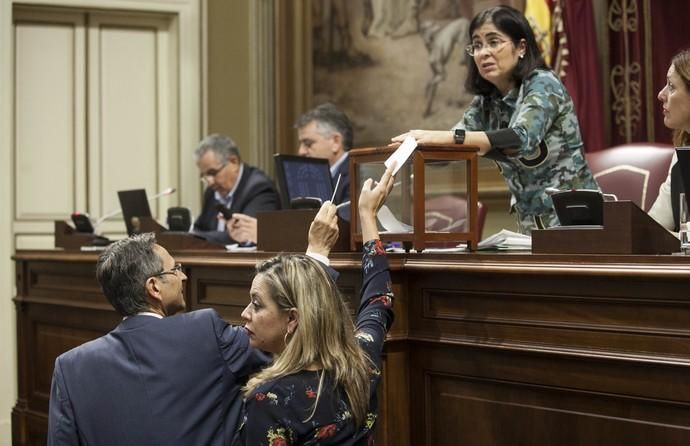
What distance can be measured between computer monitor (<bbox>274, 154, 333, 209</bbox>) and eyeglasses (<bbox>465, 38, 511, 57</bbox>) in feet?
2.90

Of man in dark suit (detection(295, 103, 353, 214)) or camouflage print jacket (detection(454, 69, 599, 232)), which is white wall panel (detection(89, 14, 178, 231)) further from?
camouflage print jacket (detection(454, 69, 599, 232))

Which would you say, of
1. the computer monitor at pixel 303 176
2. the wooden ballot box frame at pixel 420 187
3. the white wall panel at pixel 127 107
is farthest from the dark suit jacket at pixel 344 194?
the white wall panel at pixel 127 107

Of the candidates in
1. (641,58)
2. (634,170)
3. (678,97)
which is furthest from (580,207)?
(641,58)

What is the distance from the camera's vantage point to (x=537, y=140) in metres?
3.18

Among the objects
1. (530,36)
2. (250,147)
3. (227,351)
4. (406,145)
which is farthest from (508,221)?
(227,351)

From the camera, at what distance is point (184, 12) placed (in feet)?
24.1

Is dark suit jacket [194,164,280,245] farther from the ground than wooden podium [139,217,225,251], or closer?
farther from the ground

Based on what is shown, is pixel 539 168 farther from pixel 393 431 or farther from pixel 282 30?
pixel 282 30

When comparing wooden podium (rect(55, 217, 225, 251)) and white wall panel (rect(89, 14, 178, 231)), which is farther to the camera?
white wall panel (rect(89, 14, 178, 231))

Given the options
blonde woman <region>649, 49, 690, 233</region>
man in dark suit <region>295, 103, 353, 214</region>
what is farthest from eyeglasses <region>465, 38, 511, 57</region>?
man in dark suit <region>295, 103, 353, 214</region>

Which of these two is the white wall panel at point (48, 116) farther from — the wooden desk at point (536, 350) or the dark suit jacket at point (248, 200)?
the wooden desk at point (536, 350)

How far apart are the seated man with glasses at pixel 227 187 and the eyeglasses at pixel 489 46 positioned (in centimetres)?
245

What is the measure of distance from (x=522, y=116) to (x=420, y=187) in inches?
17.5

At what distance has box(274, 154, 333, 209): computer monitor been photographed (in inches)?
158
